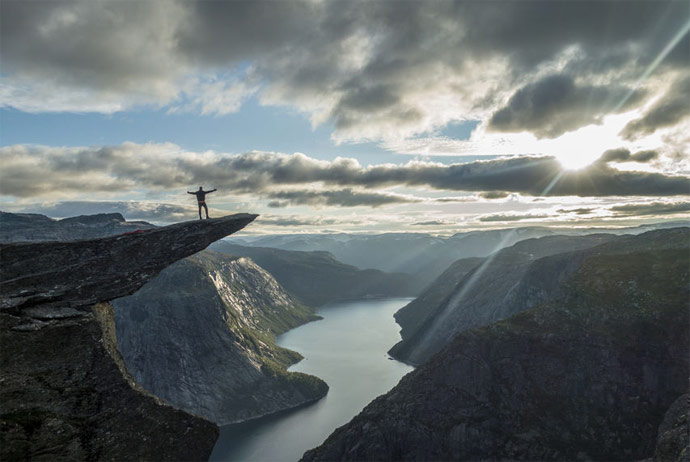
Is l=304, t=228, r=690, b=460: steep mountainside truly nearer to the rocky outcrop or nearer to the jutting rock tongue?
the rocky outcrop

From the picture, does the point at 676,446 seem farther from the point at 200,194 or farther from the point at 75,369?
the point at 200,194

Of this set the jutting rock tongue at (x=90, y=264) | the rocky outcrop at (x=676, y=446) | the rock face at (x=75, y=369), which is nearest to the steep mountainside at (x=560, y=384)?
the rocky outcrop at (x=676, y=446)

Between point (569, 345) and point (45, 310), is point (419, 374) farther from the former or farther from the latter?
point (45, 310)

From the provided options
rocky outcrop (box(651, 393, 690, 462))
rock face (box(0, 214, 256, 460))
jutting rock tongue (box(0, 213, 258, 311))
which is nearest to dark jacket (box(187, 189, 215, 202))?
jutting rock tongue (box(0, 213, 258, 311))

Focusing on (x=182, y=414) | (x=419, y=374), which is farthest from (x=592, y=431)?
(x=182, y=414)

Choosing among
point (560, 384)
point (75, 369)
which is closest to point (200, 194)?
point (75, 369)

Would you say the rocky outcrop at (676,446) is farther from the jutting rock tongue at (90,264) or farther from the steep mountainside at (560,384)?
the jutting rock tongue at (90,264)

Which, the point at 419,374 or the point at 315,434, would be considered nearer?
the point at 419,374
